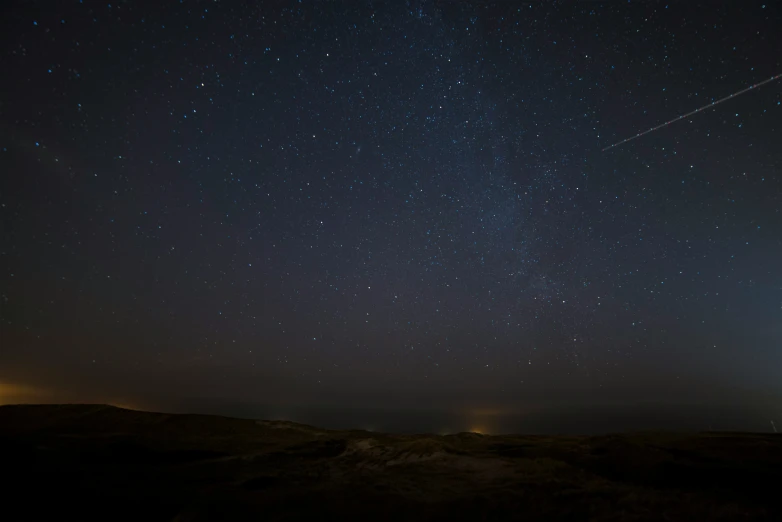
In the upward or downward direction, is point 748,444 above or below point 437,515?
above

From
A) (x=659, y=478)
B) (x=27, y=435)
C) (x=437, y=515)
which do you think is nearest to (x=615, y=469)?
(x=659, y=478)

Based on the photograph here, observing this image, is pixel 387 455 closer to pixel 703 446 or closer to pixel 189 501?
pixel 189 501

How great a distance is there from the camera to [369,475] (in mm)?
5086

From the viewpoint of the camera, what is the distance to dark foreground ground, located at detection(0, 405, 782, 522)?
3836 millimetres

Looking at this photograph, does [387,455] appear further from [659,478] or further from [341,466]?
[659,478]

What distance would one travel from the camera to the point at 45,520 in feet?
11.5

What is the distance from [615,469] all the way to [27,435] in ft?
29.0

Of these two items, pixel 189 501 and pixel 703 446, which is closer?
pixel 189 501

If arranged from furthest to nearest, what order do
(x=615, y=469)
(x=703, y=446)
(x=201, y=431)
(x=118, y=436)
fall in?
(x=201, y=431), (x=118, y=436), (x=703, y=446), (x=615, y=469)

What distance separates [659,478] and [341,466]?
4.12m

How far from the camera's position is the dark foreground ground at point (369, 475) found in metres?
3.84

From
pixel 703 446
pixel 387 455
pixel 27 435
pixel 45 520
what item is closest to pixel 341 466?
pixel 387 455

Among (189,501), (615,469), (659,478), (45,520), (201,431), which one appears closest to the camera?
(45,520)

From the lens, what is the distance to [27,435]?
6148 mm
